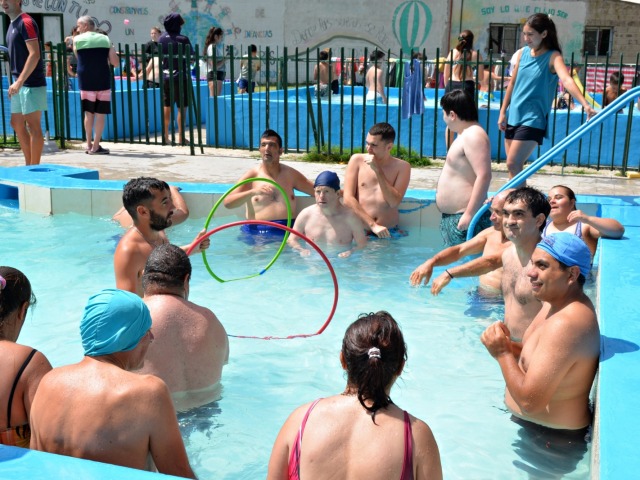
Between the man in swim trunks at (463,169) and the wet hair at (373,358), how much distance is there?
4.80m

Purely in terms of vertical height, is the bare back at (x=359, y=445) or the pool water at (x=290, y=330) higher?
the bare back at (x=359, y=445)


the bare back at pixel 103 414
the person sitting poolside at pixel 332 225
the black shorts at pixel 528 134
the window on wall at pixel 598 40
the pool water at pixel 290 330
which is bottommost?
the pool water at pixel 290 330

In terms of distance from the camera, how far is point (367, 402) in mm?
2746

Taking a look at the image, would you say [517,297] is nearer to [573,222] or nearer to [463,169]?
[573,222]

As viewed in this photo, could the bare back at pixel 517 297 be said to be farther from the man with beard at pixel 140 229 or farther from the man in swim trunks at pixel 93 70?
the man in swim trunks at pixel 93 70

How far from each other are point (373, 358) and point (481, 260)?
3363 millimetres

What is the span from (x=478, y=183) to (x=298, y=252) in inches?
82.4

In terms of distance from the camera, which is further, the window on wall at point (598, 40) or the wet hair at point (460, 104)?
the window on wall at point (598, 40)

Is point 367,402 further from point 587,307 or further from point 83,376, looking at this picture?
point 587,307

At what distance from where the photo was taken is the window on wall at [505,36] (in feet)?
98.8

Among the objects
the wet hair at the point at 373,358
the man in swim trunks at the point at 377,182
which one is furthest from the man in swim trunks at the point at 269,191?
the wet hair at the point at 373,358

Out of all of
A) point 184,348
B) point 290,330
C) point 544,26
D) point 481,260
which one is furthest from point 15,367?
point 544,26

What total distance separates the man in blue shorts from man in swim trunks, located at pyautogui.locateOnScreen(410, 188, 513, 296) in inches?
266

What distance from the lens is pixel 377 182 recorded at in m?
8.62
